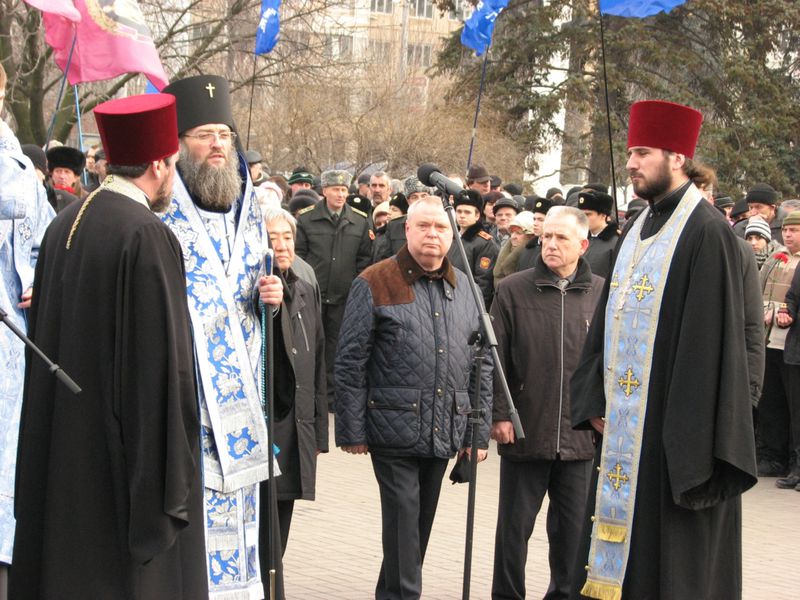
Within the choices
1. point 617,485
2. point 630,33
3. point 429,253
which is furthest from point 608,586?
point 630,33

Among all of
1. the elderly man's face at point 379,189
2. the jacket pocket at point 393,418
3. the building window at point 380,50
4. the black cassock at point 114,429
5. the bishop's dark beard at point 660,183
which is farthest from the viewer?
the building window at point 380,50

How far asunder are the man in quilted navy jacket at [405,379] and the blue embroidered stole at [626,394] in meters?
0.95

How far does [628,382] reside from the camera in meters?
6.08

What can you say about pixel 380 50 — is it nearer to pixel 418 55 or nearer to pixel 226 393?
pixel 418 55

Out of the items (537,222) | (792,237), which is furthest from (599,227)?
(792,237)

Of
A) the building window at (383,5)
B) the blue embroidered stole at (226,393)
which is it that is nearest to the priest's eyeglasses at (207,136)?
the blue embroidered stole at (226,393)

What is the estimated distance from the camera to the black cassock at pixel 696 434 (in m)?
5.61

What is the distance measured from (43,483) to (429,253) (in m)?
2.78

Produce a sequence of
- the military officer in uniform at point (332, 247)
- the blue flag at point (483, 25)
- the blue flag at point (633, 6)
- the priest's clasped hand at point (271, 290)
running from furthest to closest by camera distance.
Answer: the blue flag at point (483, 25), the military officer in uniform at point (332, 247), the blue flag at point (633, 6), the priest's clasped hand at point (271, 290)

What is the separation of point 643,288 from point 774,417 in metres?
6.72

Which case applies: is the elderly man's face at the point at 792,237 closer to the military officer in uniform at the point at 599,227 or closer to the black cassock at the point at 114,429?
the military officer in uniform at the point at 599,227

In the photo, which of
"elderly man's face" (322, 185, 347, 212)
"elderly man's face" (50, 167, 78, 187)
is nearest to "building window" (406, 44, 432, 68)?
"elderly man's face" (322, 185, 347, 212)

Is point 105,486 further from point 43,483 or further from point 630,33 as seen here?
point 630,33

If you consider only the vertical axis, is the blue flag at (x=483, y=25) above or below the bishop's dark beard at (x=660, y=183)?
above
